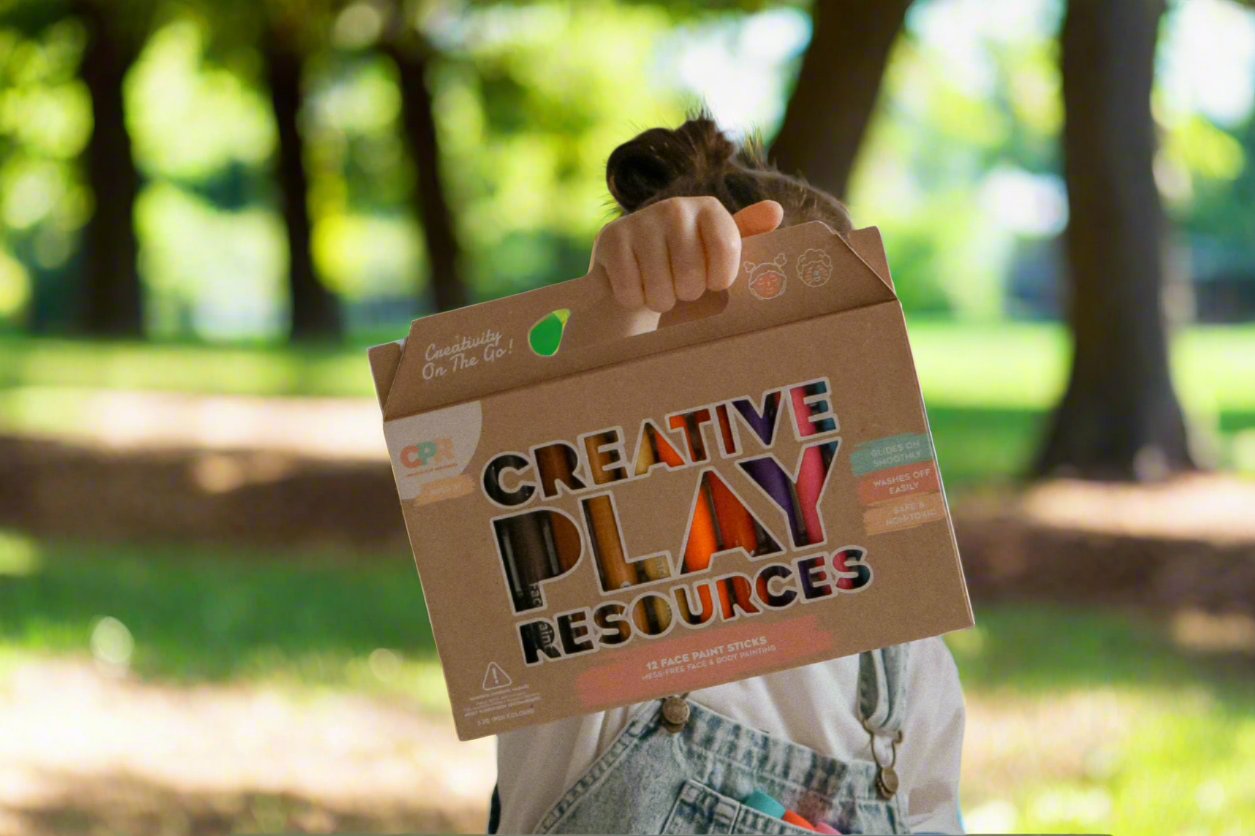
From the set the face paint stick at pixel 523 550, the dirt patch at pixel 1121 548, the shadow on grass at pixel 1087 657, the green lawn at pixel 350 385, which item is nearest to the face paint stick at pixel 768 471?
the face paint stick at pixel 523 550

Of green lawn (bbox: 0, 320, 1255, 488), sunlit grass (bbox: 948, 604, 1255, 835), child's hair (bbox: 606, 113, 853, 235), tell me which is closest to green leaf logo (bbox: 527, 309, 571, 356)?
child's hair (bbox: 606, 113, 853, 235)

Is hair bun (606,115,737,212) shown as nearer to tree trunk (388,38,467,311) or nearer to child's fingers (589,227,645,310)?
child's fingers (589,227,645,310)

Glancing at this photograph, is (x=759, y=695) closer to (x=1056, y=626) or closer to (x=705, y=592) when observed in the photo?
(x=705, y=592)

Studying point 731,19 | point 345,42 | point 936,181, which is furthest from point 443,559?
point 936,181

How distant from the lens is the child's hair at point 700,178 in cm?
169

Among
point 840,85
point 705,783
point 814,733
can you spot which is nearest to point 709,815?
point 705,783

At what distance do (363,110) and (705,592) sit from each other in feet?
74.1

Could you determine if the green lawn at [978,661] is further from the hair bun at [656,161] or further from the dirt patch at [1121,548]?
the hair bun at [656,161]

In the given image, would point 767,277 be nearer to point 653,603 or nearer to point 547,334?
point 547,334

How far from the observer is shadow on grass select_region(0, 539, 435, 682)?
4875 millimetres

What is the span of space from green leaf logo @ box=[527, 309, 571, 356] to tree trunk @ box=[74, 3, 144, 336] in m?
15.3

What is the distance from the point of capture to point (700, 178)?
1.71 meters

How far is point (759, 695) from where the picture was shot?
1.63m

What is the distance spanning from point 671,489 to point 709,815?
0.52 m
